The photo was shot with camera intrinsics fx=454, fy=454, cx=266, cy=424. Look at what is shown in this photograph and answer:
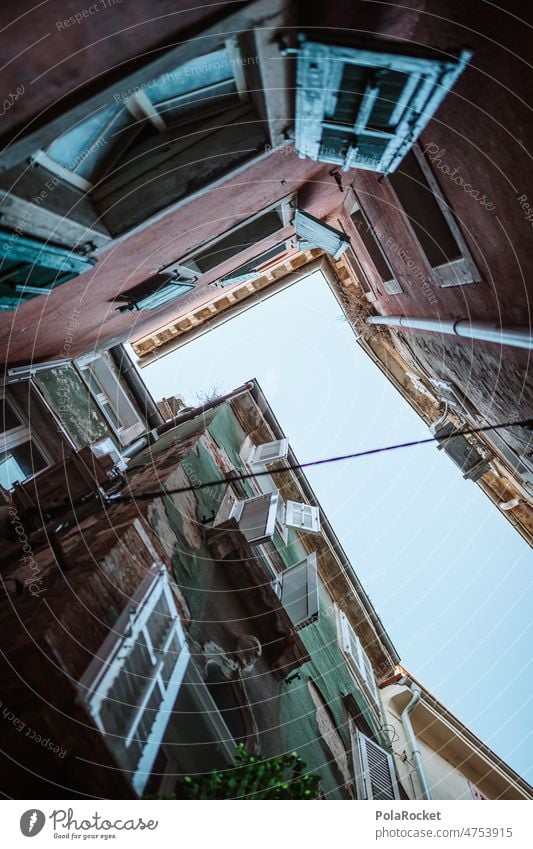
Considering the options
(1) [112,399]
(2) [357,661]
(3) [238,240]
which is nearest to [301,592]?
(2) [357,661]

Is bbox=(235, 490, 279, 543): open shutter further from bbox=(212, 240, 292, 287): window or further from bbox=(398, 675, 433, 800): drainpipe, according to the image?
bbox=(398, 675, 433, 800): drainpipe

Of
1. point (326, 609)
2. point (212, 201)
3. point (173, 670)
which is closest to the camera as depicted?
point (173, 670)

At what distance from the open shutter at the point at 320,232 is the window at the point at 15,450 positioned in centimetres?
646

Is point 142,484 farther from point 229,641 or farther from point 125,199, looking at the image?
point 125,199

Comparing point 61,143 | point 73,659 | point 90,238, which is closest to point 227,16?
point 61,143

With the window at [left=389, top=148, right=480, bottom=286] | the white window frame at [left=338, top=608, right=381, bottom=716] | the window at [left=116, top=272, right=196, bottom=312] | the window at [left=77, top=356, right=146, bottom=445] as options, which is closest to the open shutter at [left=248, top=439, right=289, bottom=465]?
the window at [left=77, top=356, right=146, bottom=445]

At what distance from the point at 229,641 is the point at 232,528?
1520mm

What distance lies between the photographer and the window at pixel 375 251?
9312 mm

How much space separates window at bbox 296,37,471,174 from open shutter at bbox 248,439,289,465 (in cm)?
660

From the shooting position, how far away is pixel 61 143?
430 centimetres

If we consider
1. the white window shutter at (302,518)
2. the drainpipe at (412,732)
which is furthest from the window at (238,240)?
the drainpipe at (412,732)

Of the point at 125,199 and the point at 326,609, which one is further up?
the point at 125,199

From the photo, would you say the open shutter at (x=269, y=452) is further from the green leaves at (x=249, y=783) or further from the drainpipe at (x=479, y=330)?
the green leaves at (x=249, y=783)
